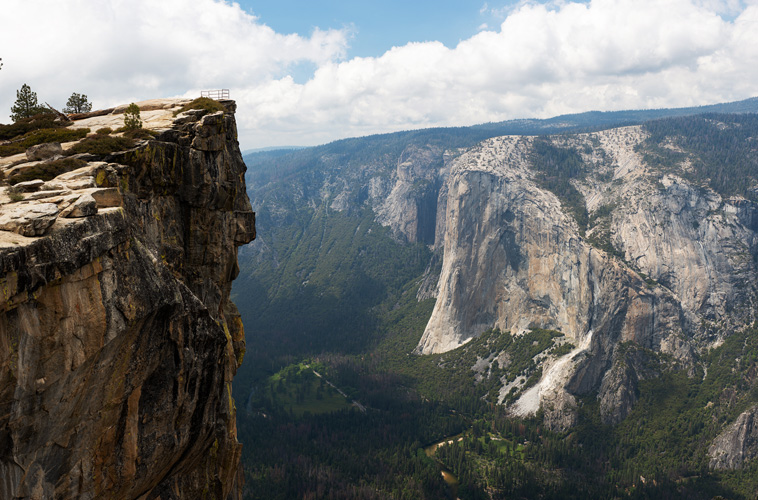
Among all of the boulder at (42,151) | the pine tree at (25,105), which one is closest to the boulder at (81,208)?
the boulder at (42,151)

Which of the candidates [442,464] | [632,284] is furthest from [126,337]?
[632,284]

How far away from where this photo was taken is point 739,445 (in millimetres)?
128250

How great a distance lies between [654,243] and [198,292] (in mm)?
171508

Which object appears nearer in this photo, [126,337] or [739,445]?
[126,337]

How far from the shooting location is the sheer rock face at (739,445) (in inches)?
5034

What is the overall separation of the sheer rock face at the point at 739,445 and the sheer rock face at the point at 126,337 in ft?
462

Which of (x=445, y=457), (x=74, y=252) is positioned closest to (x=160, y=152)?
(x=74, y=252)

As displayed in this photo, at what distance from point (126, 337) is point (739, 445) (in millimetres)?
156510

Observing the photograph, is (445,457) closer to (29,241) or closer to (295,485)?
(295,485)

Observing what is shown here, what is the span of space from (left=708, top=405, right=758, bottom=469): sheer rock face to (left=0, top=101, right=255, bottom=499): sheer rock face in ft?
462

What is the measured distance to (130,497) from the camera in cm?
2728

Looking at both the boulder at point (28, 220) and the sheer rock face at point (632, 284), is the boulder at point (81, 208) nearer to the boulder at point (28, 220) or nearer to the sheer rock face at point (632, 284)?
the boulder at point (28, 220)

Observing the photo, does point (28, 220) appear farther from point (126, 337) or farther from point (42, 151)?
point (42, 151)

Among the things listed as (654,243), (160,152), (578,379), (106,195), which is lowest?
(578,379)
